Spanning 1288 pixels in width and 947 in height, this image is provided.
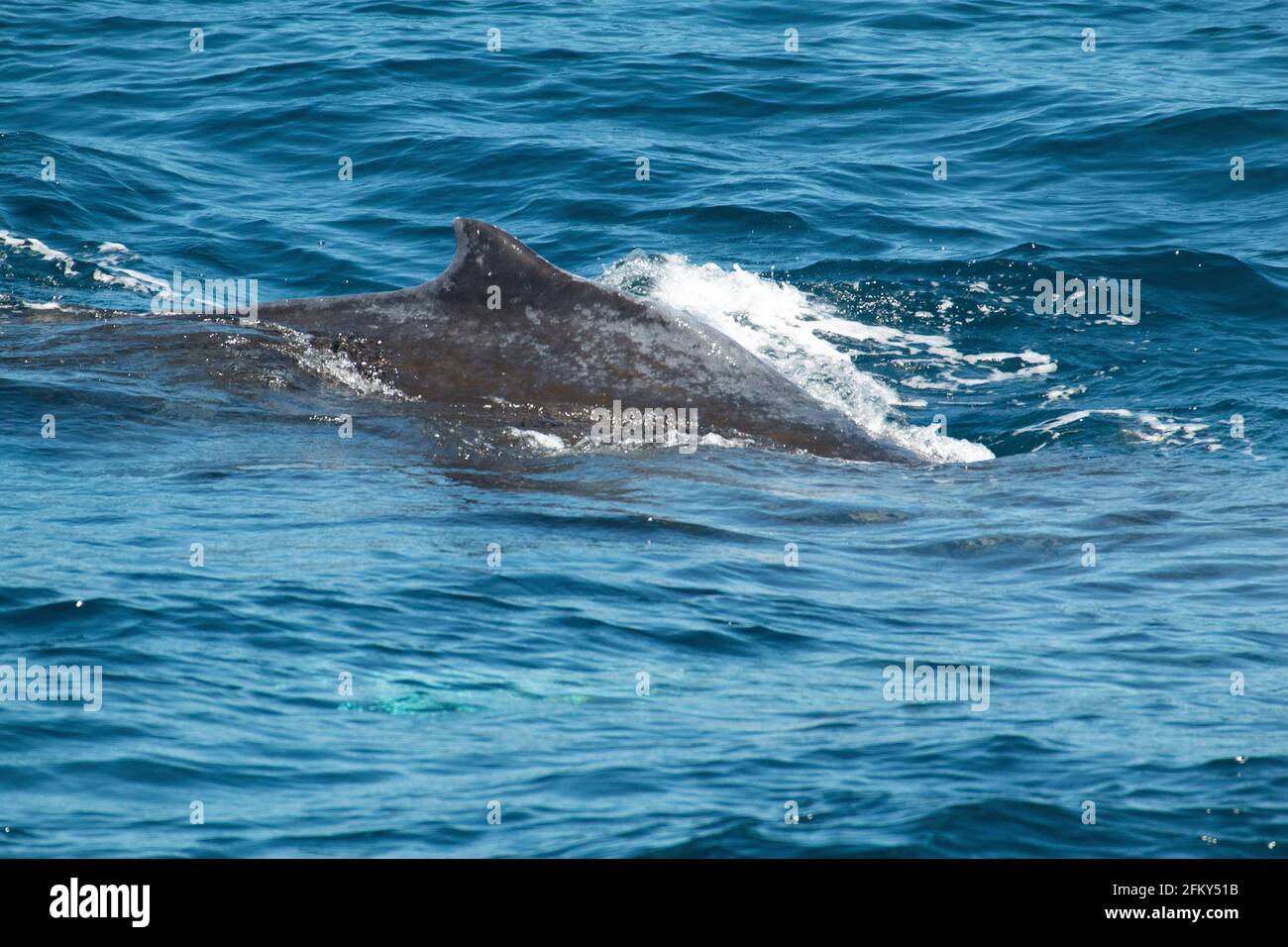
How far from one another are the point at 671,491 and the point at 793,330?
18.1ft

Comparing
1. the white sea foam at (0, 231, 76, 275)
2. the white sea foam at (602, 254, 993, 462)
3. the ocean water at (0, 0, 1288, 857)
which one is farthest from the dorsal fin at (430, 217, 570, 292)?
the white sea foam at (0, 231, 76, 275)

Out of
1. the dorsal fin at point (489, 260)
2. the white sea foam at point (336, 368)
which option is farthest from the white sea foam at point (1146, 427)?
the white sea foam at point (336, 368)

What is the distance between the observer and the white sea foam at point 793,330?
14.2 m

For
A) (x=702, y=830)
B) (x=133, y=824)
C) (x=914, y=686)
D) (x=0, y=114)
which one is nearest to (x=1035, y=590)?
(x=914, y=686)

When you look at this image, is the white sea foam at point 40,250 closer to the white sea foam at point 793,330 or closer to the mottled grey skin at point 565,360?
the white sea foam at point 793,330

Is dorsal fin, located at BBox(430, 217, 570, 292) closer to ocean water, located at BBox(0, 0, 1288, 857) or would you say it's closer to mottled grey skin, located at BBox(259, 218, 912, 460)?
mottled grey skin, located at BBox(259, 218, 912, 460)

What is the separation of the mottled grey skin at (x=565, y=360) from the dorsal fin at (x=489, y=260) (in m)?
0.01

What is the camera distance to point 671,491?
38.5ft

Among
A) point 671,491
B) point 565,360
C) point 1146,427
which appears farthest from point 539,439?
point 1146,427

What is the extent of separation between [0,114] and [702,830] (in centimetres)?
2054

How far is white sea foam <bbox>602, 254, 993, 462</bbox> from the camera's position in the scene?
14219 mm

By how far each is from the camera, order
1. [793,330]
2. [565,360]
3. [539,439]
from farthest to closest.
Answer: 1. [793,330]
2. [565,360]
3. [539,439]

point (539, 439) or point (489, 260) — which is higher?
point (489, 260)

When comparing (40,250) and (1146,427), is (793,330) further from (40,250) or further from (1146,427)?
(40,250)
